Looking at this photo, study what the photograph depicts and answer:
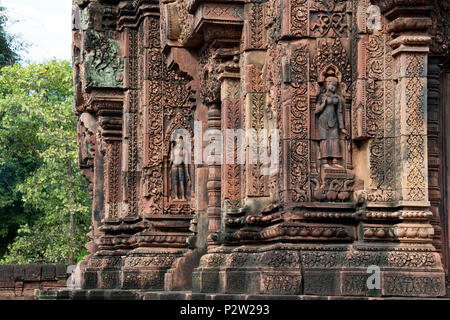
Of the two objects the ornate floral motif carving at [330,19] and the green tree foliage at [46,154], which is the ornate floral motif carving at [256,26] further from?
the green tree foliage at [46,154]

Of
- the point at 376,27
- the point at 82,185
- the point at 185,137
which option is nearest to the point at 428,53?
the point at 376,27

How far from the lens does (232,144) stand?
1432 centimetres

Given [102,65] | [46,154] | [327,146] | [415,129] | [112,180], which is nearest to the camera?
[415,129]

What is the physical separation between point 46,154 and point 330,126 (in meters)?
24.9

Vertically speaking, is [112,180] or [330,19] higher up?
[330,19]

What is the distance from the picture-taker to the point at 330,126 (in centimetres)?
1208

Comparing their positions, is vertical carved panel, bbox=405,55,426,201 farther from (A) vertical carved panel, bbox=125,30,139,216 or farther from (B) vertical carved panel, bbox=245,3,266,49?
(A) vertical carved panel, bbox=125,30,139,216

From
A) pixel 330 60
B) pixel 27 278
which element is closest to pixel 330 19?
pixel 330 60

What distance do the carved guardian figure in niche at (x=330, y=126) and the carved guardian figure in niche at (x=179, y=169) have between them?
6.77 meters

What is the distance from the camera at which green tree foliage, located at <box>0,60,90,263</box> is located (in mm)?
36062

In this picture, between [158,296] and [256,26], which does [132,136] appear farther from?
[256,26]

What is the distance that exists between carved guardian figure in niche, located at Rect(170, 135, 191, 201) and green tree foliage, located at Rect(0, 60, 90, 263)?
54.7ft

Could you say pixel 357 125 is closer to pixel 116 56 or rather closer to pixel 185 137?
pixel 185 137

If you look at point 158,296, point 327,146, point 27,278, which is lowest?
point 27,278
